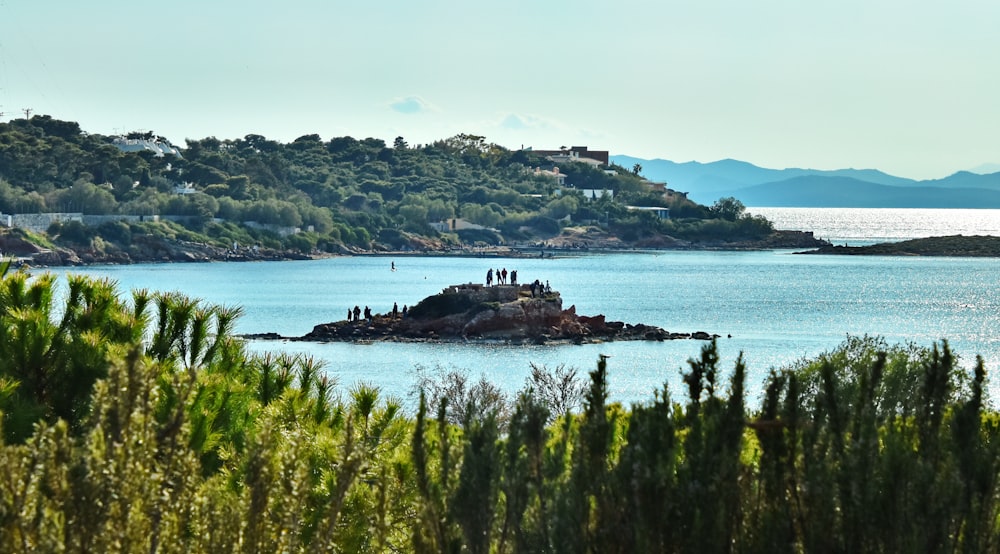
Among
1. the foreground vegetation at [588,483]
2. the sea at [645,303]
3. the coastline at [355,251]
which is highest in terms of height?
the foreground vegetation at [588,483]

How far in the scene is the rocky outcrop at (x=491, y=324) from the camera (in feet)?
190

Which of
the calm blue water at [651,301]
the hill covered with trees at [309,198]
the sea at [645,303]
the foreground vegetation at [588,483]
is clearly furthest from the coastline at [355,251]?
the foreground vegetation at [588,483]

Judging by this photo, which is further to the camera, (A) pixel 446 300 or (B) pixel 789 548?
(A) pixel 446 300

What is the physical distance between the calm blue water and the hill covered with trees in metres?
10.8

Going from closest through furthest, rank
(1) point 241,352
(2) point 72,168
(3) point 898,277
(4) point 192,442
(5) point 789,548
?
(5) point 789,548 < (4) point 192,442 < (1) point 241,352 < (3) point 898,277 < (2) point 72,168

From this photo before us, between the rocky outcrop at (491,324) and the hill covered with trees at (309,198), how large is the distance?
221ft

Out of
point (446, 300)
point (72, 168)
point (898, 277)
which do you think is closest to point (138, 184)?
point (72, 168)

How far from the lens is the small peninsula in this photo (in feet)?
190

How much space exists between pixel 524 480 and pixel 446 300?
52490 mm

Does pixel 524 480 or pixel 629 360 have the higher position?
pixel 524 480

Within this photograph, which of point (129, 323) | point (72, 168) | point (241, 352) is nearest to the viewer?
point (129, 323)

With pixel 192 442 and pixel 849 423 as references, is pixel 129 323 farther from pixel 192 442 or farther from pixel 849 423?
pixel 849 423

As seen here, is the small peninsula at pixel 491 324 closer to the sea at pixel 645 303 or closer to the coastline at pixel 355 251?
the sea at pixel 645 303

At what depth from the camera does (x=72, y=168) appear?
464 ft
